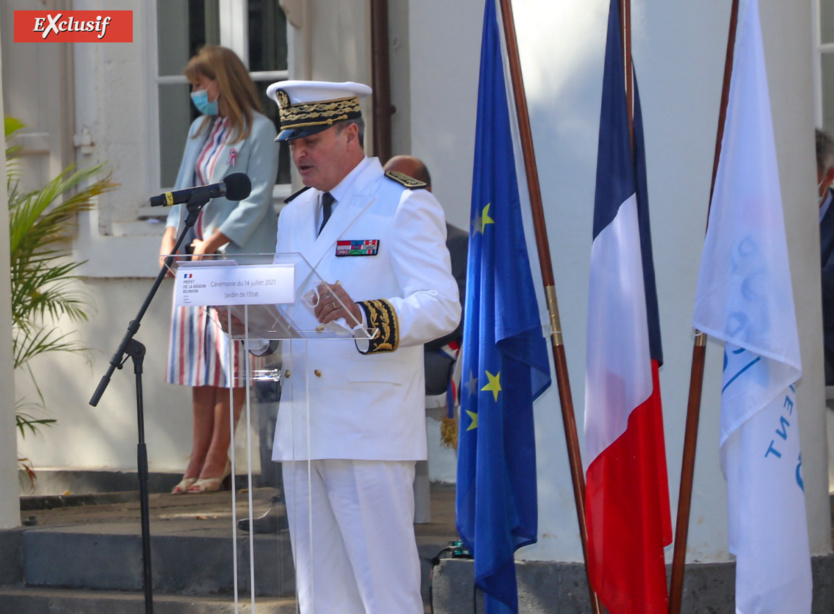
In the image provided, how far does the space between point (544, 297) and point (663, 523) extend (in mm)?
908

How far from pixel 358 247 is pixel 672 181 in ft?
4.89

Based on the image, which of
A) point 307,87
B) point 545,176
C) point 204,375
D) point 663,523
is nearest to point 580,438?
point 663,523

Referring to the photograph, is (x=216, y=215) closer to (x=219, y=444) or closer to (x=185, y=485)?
(x=219, y=444)

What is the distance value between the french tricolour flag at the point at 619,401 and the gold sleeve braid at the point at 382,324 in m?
0.88

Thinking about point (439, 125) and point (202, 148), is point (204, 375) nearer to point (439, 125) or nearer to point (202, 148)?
point (202, 148)

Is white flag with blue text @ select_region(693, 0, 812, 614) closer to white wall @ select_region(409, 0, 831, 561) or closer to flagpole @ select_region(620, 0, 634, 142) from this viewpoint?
flagpole @ select_region(620, 0, 634, 142)

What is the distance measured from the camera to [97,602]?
18.3 feet

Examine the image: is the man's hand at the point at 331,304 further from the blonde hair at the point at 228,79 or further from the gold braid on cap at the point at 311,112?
the blonde hair at the point at 228,79

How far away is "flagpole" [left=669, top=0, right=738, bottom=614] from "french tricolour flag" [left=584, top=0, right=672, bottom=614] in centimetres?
6

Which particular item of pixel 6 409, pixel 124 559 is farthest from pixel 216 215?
pixel 124 559

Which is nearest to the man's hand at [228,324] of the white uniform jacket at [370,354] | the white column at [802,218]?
the white uniform jacket at [370,354]

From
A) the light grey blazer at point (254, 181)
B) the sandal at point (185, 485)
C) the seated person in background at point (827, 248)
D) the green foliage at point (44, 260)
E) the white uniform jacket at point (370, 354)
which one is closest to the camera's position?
the white uniform jacket at point (370, 354)

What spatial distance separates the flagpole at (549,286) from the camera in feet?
14.8

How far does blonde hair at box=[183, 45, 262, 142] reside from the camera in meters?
6.26
